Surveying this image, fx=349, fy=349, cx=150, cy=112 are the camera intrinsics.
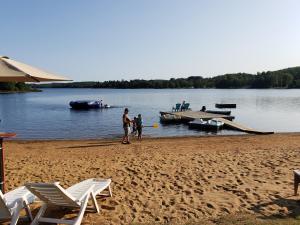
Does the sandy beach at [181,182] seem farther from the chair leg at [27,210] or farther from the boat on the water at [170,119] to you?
the boat on the water at [170,119]

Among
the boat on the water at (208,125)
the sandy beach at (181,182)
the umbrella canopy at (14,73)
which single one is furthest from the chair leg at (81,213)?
the boat on the water at (208,125)

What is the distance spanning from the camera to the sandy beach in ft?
21.2

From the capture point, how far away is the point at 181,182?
8.63 m

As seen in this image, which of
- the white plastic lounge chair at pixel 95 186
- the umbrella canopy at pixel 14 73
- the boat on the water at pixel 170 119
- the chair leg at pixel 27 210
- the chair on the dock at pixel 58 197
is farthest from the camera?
the boat on the water at pixel 170 119

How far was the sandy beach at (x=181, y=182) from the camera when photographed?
646cm

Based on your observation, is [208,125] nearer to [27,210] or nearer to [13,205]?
[27,210]

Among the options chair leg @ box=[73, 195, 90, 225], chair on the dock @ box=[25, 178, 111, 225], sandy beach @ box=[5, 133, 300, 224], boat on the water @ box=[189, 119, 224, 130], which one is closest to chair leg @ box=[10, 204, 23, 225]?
chair on the dock @ box=[25, 178, 111, 225]

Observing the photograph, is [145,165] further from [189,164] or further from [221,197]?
[221,197]

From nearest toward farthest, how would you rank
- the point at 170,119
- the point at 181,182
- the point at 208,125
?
the point at 181,182 → the point at 208,125 → the point at 170,119

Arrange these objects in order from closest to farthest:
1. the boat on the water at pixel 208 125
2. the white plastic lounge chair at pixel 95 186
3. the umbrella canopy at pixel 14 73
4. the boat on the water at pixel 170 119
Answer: the umbrella canopy at pixel 14 73 → the white plastic lounge chair at pixel 95 186 → the boat on the water at pixel 208 125 → the boat on the water at pixel 170 119

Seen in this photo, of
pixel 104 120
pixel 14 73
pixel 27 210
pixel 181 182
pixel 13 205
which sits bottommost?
pixel 104 120

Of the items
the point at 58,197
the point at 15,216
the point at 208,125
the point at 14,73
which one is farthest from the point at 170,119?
the point at 15,216

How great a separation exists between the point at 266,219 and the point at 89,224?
10.0ft

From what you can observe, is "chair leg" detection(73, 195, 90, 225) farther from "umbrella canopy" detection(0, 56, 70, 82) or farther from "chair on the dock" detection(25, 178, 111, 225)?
"umbrella canopy" detection(0, 56, 70, 82)
